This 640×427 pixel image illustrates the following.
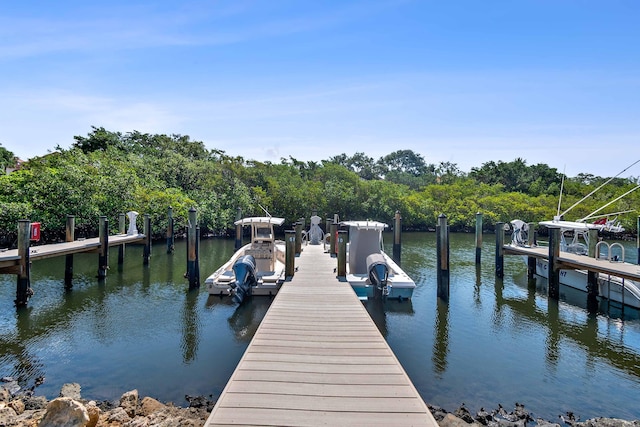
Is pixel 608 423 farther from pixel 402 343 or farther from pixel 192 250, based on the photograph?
pixel 192 250

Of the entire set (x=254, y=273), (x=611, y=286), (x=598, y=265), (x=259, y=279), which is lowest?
(x=611, y=286)

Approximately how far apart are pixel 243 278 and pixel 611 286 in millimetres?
13342

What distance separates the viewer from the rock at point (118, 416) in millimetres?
6832

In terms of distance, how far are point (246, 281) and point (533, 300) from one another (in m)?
11.3

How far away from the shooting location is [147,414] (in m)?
7.34

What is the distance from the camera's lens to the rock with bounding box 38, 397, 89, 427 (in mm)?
5906

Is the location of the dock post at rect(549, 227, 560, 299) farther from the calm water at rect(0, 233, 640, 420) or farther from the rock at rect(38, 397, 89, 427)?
the rock at rect(38, 397, 89, 427)

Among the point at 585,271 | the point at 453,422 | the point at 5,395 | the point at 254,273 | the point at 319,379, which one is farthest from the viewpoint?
the point at 585,271

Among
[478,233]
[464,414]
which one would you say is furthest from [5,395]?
[478,233]

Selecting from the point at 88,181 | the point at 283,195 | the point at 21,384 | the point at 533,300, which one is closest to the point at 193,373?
the point at 21,384

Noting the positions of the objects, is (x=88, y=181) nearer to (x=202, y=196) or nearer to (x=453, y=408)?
(x=202, y=196)

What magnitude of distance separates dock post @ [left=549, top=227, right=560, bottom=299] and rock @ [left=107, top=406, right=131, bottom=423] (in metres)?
14.6

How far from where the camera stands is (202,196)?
37.1 metres

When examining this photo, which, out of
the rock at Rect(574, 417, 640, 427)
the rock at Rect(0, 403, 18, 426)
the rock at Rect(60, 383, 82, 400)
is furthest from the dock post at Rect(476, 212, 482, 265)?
the rock at Rect(0, 403, 18, 426)
